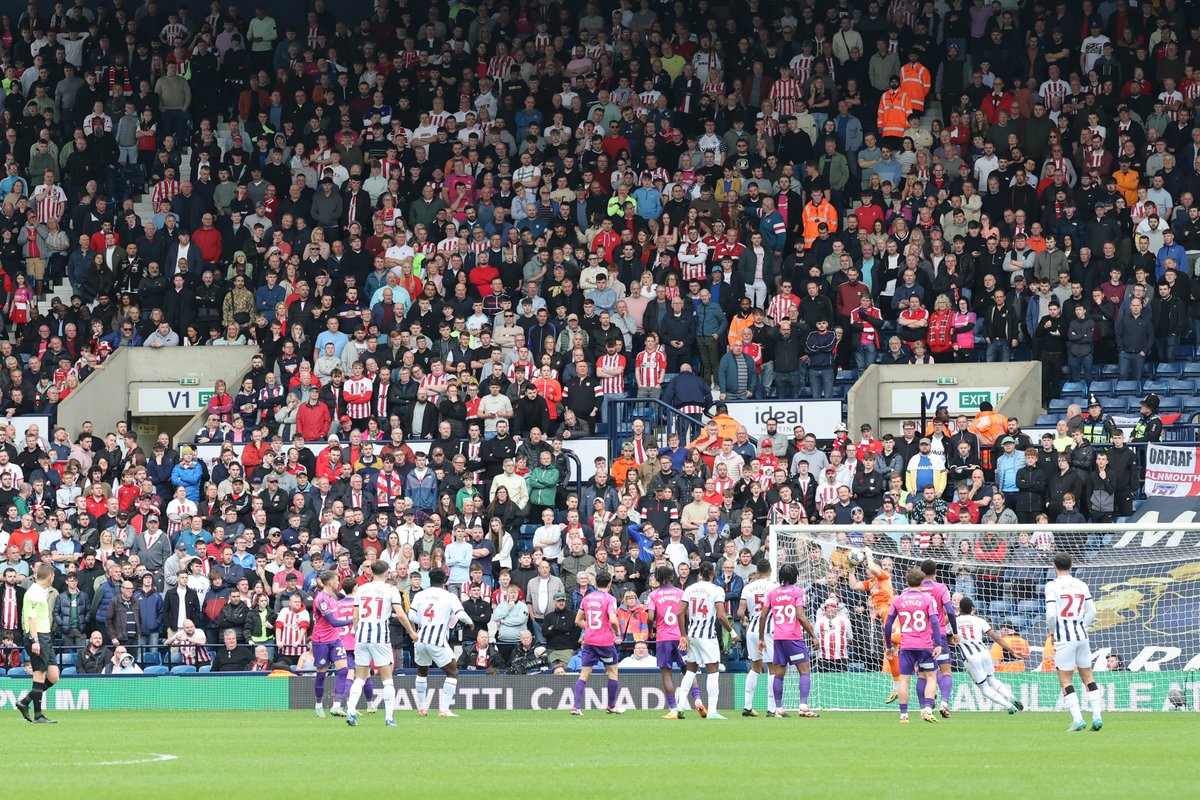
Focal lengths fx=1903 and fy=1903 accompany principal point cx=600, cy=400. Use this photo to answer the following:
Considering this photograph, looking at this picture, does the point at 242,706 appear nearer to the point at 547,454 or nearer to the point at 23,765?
the point at 547,454

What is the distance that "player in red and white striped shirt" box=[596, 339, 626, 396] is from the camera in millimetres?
29406

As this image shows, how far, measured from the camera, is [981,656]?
21.5 metres

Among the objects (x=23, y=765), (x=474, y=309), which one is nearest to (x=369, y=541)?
(x=474, y=309)

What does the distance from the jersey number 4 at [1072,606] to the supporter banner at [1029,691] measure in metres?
4.37

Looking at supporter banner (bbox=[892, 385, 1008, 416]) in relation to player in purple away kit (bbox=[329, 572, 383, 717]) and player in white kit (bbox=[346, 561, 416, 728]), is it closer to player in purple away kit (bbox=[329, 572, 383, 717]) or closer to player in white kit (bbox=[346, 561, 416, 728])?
player in purple away kit (bbox=[329, 572, 383, 717])

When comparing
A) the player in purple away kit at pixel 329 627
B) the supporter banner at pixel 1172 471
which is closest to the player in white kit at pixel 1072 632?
the supporter banner at pixel 1172 471

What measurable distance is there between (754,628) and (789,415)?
714cm

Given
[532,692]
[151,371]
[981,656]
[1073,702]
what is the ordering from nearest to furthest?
1. [1073,702]
2. [981,656]
3. [532,692]
4. [151,371]

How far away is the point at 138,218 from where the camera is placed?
35.6 meters

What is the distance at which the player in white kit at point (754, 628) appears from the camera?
21828 millimetres

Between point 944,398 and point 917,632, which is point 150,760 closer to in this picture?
point 917,632

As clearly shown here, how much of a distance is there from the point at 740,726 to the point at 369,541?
8339mm

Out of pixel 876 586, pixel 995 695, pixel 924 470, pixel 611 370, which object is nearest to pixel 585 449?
pixel 611 370

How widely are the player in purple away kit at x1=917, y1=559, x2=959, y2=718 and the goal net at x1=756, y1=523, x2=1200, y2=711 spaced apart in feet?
5.69
